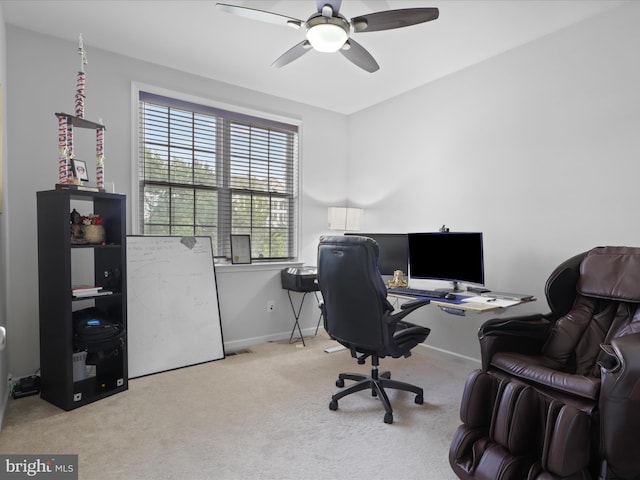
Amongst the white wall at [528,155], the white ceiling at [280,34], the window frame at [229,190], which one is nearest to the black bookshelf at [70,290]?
the window frame at [229,190]

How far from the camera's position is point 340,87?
3986 millimetres

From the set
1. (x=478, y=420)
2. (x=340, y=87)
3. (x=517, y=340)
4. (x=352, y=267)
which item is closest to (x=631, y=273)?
(x=517, y=340)

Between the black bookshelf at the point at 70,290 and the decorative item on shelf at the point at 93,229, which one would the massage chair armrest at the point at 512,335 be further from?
the decorative item on shelf at the point at 93,229

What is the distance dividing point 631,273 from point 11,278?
4.14 m

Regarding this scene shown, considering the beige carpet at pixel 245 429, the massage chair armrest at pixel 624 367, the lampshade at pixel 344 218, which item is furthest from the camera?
the lampshade at pixel 344 218

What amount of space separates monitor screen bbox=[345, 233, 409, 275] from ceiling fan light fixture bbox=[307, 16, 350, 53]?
1.86 meters

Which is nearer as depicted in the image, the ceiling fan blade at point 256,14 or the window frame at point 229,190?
the ceiling fan blade at point 256,14

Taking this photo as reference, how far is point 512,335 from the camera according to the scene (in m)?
2.21

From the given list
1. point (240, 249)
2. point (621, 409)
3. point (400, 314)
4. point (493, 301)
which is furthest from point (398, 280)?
point (621, 409)

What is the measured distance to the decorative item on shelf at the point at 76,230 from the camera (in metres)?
2.68

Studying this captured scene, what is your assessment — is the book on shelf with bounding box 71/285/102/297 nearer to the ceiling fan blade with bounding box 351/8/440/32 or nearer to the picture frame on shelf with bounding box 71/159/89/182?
the picture frame on shelf with bounding box 71/159/89/182

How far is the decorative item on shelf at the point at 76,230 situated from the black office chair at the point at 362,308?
1.74 m

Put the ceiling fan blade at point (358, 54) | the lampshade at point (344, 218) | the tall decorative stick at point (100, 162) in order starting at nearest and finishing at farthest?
1. the ceiling fan blade at point (358, 54)
2. the tall decorative stick at point (100, 162)
3. the lampshade at point (344, 218)

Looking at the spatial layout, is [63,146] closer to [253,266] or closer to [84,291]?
[84,291]
